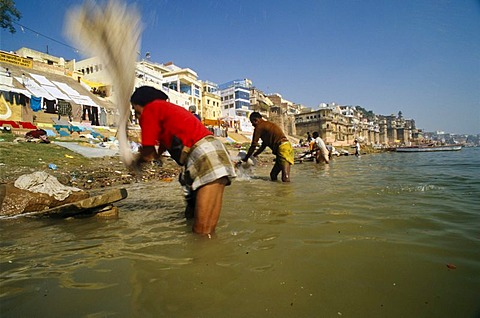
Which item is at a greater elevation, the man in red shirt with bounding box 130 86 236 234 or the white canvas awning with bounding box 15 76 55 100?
the white canvas awning with bounding box 15 76 55 100

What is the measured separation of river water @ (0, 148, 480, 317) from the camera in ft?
4.66

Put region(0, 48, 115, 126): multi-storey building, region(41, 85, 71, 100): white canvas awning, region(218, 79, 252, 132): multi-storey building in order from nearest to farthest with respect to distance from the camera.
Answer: region(0, 48, 115, 126): multi-storey building
region(41, 85, 71, 100): white canvas awning
region(218, 79, 252, 132): multi-storey building

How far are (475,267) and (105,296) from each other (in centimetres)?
241

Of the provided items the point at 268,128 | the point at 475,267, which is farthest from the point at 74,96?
the point at 475,267

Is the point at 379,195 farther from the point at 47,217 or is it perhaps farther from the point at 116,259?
the point at 47,217

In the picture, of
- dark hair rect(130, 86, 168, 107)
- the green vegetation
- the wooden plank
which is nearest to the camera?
dark hair rect(130, 86, 168, 107)

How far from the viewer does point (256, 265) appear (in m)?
1.92

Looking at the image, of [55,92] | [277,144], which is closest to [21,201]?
[277,144]

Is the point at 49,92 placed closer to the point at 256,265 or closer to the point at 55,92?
the point at 55,92

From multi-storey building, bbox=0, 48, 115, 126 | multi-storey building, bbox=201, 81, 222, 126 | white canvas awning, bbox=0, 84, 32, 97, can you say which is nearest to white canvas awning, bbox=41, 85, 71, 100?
multi-storey building, bbox=0, 48, 115, 126

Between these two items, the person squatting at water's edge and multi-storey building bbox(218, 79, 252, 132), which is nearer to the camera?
the person squatting at water's edge

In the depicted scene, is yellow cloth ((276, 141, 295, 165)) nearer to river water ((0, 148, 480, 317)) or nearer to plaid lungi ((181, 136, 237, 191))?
river water ((0, 148, 480, 317))

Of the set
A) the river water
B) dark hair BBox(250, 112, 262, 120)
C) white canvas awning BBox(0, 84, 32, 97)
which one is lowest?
the river water

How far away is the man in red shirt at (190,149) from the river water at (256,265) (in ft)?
1.15
